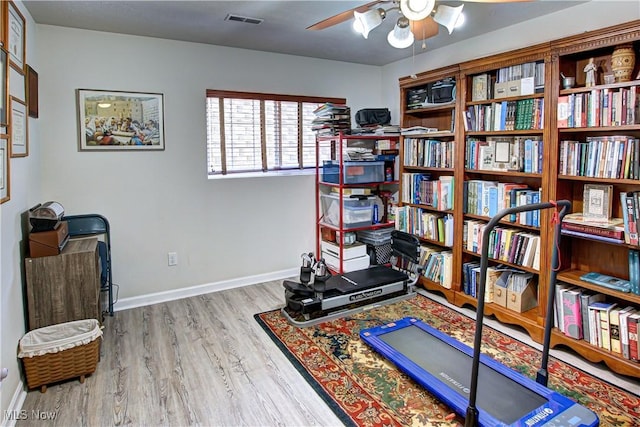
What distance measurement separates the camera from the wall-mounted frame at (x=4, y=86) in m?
2.15

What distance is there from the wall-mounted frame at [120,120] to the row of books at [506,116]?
279cm

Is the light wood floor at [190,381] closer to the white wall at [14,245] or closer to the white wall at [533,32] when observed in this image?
the white wall at [14,245]

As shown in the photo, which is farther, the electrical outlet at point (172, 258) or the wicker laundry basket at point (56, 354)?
the electrical outlet at point (172, 258)

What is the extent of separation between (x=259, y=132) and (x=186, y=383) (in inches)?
105

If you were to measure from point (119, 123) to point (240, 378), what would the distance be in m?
2.44

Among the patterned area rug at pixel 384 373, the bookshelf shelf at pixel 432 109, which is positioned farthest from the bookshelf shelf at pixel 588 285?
the bookshelf shelf at pixel 432 109

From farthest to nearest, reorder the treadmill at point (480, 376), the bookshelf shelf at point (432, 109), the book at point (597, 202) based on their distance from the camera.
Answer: the bookshelf shelf at point (432, 109)
the book at point (597, 202)
the treadmill at point (480, 376)

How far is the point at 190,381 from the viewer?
2.59 metres

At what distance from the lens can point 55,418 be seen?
87.4 inches

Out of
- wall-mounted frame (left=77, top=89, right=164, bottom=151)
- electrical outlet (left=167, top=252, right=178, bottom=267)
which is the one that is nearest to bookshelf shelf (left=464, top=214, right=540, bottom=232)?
electrical outlet (left=167, top=252, right=178, bottom=267)

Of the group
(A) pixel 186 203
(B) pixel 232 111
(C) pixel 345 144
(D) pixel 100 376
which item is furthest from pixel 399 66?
(D) pixel 100 376

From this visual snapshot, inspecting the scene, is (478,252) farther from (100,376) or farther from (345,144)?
(100,376)

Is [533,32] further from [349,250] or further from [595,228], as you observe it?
[349,250]

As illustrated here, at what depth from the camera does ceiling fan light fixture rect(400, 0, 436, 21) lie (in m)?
1.98
